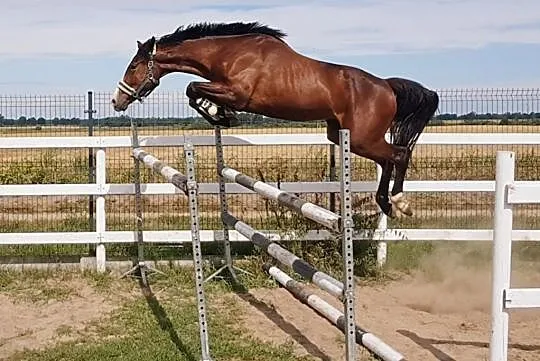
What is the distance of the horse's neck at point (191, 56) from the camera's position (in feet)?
24.5

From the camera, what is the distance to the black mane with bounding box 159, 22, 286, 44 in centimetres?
763

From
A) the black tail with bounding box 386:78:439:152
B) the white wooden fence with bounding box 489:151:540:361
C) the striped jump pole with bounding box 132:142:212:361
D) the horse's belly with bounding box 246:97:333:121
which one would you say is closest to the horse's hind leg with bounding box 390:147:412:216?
the black tail with bounding box 386:78:439:152

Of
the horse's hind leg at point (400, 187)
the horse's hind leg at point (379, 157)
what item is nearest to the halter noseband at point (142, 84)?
the horse's hind leg at point (379, 157)

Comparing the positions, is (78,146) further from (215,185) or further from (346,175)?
(346,175)

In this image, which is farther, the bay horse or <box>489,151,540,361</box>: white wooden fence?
the bay horse

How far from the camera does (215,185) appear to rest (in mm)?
8047

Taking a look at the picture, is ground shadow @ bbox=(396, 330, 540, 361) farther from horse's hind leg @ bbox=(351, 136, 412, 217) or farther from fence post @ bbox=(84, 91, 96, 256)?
fence post @ bbox=(84, 91, 96, 256)

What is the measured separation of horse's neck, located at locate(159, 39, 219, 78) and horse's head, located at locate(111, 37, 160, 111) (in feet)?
0.40

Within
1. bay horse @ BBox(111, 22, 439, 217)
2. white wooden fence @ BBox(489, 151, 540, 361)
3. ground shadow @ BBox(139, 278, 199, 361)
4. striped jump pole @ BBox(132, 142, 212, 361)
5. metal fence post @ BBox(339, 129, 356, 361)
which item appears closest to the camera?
white wooden fence @ BBox(489, 151, 540, 361)

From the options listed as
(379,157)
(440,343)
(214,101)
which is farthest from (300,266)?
(379,157)

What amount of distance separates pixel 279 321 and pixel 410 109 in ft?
8.76

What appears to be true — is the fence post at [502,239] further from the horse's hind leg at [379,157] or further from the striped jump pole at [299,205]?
the horse's hind leg at [379,157]

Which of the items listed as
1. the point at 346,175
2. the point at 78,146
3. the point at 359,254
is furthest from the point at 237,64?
the point at 346,175

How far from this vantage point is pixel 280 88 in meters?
7.32
